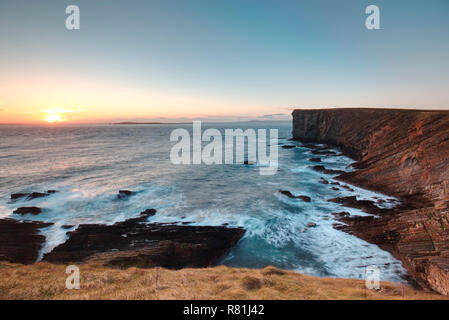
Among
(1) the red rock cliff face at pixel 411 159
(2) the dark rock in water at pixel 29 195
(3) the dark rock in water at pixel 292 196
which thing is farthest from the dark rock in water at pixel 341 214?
(2) the dark rock in water at pixel 29 195

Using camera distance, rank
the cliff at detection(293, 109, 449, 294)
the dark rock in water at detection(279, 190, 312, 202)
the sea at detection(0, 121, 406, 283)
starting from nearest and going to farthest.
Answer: the cliff at detection(293, 109, 449, 294) < the sea at detection(0, 121, 406, 283) < the dark rock in water at detection(279, 190, 312, 202)

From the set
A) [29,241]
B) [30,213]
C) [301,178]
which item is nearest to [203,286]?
[29,241]

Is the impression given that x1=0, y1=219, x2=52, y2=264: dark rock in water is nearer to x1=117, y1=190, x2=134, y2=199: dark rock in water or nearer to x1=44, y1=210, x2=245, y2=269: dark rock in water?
x1=44, y1=210, x2=245, y2=269: dark rock in water

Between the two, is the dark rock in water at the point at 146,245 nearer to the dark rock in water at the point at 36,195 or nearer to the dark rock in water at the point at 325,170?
the dark rock in water at the point at 36,195

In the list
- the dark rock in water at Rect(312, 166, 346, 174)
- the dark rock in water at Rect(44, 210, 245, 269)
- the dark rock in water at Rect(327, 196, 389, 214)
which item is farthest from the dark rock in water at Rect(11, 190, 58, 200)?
the dark rock in water at Rect(312, 166, 346, 174)
